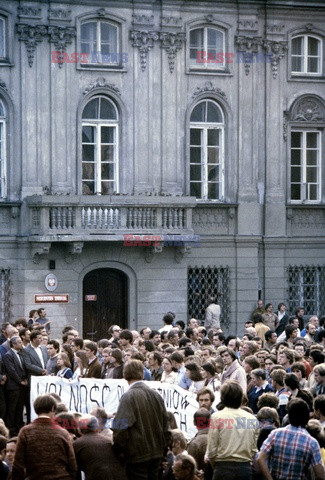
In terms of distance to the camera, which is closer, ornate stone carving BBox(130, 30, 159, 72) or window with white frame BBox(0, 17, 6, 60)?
window with white frame BBox(0, 17, 6, 60)

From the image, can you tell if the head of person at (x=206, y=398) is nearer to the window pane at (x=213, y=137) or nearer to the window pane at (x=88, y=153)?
the window pane at (x=88, y=153)

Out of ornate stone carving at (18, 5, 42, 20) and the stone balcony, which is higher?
ornate stone carving at (18, 5, 42, 20)

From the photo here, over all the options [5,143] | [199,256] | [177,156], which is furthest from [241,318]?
[5,143]

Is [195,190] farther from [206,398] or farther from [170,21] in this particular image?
[206,398]

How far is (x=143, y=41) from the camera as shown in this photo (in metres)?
32.0

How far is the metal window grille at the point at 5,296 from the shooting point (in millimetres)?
30641

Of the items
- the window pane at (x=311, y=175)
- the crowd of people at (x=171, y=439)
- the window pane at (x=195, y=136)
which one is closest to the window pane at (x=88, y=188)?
the window pane at (x=195, y=136)

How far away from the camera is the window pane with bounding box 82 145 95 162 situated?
31.8 m

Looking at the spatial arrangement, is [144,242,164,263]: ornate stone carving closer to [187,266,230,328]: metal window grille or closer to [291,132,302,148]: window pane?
[187,266,230,328]: metal window grille

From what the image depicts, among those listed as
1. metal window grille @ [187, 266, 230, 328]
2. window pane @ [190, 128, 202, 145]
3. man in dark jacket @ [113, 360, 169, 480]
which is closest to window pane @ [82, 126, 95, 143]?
window pane @ [190, 128, 202, 145]

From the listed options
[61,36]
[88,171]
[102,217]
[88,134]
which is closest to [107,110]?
[88,134]

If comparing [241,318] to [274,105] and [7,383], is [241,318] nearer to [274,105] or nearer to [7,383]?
[274,105]

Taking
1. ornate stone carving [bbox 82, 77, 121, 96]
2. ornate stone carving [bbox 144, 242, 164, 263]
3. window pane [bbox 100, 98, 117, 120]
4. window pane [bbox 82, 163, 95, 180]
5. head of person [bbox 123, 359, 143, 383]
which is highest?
ornate stone carving [bbox 82, 77, 121, 96]

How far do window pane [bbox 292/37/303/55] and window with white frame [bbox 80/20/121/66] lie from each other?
5.38 metres
